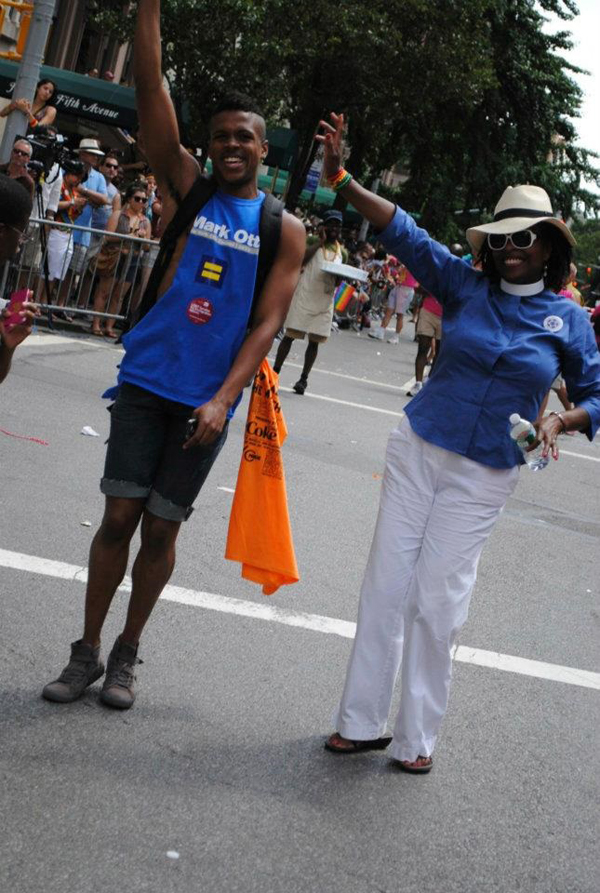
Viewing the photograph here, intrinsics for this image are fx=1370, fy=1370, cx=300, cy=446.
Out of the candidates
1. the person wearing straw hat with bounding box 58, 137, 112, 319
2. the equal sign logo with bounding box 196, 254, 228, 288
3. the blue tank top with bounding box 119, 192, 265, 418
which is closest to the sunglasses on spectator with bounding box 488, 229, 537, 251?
the blue tank top with bounding box 119, 192, 265, 418

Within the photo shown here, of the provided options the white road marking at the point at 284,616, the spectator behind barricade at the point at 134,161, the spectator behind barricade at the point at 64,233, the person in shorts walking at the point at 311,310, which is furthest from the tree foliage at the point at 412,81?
the white road marking at the point at 284,616

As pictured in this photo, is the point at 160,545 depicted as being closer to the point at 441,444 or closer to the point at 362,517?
the point at 441,444

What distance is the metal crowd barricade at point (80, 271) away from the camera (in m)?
14.0

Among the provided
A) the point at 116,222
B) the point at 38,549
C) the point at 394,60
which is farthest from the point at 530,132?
the point at 38,549

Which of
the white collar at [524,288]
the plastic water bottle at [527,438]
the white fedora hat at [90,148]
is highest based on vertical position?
the white collar at [524,288]

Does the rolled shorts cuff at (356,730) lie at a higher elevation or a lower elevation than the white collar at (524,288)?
lower

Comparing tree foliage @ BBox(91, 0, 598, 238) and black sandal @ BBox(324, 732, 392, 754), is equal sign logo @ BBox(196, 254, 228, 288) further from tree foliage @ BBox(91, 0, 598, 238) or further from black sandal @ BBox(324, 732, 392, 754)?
tree foliage @ BBox(91, 0, 598, 238)

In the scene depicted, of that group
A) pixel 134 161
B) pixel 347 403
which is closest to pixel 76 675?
pixel 347 403

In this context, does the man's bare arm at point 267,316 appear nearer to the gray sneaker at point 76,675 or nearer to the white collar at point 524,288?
the white collar at point 524,288

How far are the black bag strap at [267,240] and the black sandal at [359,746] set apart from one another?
149 cm

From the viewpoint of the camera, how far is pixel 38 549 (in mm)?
6426

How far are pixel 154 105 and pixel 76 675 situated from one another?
6.28 ft

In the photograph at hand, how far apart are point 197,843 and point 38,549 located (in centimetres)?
286

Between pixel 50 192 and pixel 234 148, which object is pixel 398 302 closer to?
pixel 50 192
